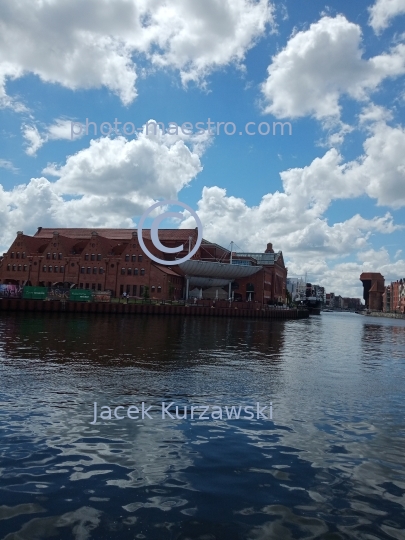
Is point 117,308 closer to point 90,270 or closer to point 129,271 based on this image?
point 129,271

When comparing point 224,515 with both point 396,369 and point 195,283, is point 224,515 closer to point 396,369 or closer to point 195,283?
point 396,369

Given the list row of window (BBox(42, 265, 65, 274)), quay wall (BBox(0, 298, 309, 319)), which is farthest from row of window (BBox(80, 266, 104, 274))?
quay wall (BBox(0, 298, 309, 319))

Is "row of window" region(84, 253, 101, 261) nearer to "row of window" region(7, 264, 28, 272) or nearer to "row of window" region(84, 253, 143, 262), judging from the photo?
"row of window" region(84, 253, 143, 262)

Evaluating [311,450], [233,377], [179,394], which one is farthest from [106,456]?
[233,377]

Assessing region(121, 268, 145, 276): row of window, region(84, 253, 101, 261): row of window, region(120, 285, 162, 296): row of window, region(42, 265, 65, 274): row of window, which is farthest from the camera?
region(42, 265, 65, 274): row of window

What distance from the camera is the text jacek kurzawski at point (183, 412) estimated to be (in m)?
12.4

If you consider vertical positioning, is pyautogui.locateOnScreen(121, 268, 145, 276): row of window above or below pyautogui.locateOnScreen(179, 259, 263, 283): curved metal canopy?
below

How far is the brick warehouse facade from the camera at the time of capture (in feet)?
324

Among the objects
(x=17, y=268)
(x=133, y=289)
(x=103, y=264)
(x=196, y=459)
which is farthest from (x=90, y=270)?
(x=196, y=459)

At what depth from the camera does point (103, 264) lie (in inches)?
3986

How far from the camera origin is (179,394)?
15367 mm

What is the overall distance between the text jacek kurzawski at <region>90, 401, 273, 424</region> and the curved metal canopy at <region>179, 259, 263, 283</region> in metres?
89.3

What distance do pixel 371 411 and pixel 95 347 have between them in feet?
61.6

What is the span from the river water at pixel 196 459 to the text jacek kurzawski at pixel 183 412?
0.11 meters
